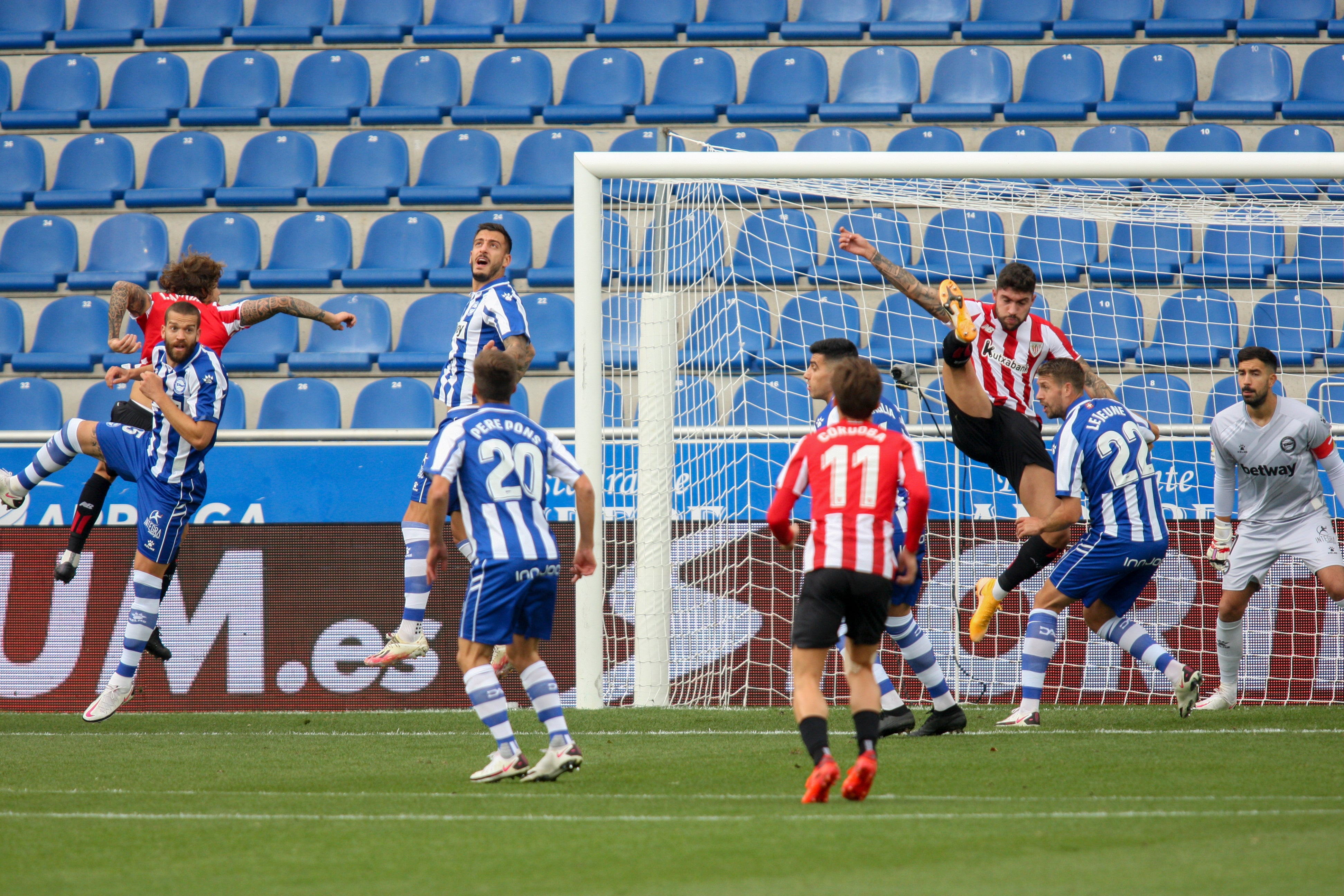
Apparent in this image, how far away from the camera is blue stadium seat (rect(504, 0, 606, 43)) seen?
1386 centimetres

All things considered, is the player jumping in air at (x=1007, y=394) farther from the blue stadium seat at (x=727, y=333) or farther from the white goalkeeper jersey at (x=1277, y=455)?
the blue stadium seat at (x=727, y=333)

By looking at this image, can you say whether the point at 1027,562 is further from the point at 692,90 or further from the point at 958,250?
the point at 692,90

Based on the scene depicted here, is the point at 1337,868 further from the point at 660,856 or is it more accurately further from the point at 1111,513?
the point at 1111,513

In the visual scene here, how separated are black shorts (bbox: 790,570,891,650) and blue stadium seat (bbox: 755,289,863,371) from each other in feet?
19.8

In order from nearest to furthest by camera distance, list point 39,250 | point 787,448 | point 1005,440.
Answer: point 1005,440 < point 787,448 < point 39,250

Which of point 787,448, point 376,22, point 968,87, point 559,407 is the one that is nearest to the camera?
point 787,448

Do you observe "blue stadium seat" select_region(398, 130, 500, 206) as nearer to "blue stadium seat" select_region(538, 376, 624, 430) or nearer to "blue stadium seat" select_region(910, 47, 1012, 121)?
"blue stadium seat" select_region(538, 376, 624, 430)

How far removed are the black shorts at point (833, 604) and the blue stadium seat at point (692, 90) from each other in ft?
29.6

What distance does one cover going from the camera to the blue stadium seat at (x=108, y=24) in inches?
548

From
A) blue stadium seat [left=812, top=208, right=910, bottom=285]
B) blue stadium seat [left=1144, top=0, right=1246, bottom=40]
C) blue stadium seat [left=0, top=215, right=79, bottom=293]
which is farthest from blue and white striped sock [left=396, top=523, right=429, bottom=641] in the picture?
blue stadium seat [left=1144, top=0, right=1246, bottom=40]

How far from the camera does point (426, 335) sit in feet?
39.1

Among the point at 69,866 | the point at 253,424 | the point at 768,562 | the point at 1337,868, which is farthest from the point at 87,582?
the point at 1337,868

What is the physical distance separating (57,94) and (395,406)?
5.67m

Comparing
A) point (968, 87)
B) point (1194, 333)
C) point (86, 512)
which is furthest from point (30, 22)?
point (1194, 333)
